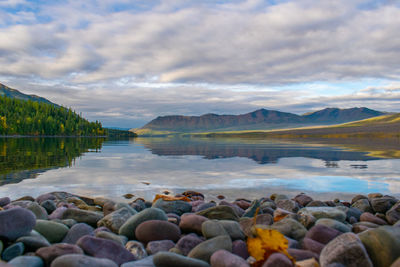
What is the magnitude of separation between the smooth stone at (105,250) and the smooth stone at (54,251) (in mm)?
213

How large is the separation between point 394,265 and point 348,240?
0.74 m

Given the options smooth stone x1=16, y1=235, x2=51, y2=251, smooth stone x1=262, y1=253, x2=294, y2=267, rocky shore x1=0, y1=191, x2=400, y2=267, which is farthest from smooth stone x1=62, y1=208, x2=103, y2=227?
smooth stone x1=262, y1=253, x2=294, y2=267

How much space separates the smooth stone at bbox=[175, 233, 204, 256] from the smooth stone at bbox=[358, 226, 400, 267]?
324 cm

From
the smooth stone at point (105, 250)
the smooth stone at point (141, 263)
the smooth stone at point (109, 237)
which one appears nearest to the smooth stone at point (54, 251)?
the smooth stone at point (105, 250)

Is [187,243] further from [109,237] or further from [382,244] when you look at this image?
[382,244]

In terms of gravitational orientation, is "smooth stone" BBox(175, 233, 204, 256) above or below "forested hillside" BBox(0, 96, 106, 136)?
below

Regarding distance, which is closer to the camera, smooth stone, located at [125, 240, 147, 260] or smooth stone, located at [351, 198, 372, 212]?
smooth stone, located at [125, 240, 147, 260]

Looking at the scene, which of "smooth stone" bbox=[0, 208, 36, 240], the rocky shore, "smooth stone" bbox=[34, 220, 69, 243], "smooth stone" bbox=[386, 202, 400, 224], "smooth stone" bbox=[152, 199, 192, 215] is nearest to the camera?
the rocky shore

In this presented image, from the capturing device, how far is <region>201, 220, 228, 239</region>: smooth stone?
6418 millimetres

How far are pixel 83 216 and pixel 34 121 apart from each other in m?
178

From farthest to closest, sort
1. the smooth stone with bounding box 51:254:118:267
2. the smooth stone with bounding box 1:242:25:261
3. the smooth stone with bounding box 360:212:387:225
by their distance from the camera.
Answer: the smooth stone with bounding box 360:212:387:225 < the smooth stone with bounding box 1:242:25:261 < the smooth stone with bounding box 51:254:118:267

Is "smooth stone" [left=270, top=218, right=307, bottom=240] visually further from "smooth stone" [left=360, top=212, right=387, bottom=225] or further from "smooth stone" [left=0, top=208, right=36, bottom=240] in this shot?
"smooth stone" [left=0, top=208, right=36, bottom=240]

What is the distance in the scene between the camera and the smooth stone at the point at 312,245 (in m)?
5.83

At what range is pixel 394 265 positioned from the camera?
4.89 meters
